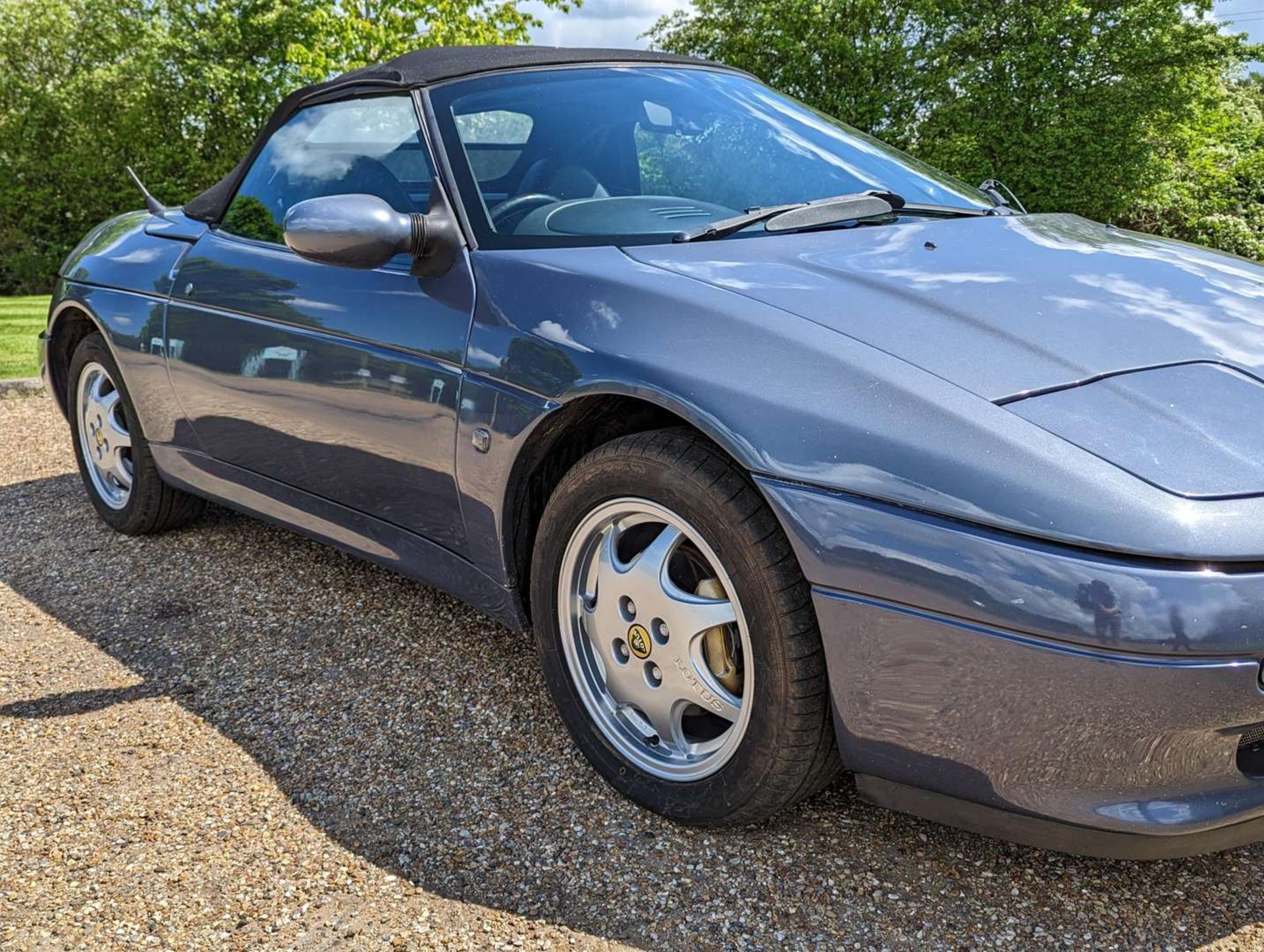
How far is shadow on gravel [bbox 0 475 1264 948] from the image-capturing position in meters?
2.01

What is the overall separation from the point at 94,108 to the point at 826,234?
32080 millimetres

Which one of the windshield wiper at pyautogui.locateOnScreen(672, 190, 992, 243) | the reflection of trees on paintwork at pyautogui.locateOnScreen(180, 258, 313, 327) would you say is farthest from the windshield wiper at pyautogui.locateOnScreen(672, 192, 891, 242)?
the reflection of trees on paintwork at pyautogui.locateOnScreen(180, 258, 313, 327)

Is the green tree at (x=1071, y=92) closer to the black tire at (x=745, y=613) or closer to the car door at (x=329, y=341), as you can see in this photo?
the car door at (x=329, y=341)

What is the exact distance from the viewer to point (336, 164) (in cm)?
328

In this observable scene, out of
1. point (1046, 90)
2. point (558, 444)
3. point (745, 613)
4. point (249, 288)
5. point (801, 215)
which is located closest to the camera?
point (745, 613)

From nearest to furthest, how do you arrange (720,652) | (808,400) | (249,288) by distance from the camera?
(808,400), (720,652), (249,288)

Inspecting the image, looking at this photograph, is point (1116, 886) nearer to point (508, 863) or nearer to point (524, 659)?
point (508, 863)

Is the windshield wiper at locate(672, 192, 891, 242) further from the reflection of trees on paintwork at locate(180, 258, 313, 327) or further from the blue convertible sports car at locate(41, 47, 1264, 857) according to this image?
the reflection of trees on paintwork at locate(180, 258, 313, 327)

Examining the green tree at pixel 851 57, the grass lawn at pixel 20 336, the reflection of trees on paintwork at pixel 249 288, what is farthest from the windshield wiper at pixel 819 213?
the green tree at pixel 851 57

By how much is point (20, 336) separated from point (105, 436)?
8137 mm

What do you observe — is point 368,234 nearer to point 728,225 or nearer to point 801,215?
point 728,225

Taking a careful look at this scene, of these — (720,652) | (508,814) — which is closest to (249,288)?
(508,814)

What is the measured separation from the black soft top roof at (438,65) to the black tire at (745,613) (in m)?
1.32

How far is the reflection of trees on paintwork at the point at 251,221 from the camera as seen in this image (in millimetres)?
3318
